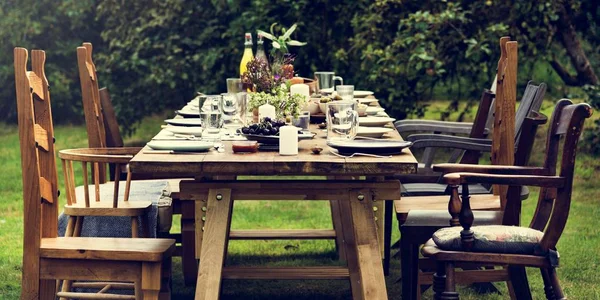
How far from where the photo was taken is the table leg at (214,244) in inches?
132

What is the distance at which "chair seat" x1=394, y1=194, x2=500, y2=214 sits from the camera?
420 cm

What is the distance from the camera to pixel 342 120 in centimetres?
371

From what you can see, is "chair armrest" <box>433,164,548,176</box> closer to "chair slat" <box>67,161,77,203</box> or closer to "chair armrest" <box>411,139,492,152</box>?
"chair armrest" <box>411,139,492,152</box>

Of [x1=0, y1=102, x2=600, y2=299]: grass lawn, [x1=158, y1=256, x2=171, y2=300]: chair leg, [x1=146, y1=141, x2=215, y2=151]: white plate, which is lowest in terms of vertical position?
[x1=0, y1=102, x2=600, y2=299]: grass lawn

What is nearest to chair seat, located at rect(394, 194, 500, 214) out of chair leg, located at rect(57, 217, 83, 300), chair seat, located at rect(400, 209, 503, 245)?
chair seat, located at rect(400, 209, 503, 245)

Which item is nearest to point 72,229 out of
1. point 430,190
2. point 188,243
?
point 188,243

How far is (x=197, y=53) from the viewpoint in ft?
30.1

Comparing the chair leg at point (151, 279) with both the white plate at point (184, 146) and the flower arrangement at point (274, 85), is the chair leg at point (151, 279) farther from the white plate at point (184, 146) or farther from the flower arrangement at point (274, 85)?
the flower arrangement at point (274, 85)

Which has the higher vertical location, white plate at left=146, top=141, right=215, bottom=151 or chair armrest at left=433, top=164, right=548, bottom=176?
white plate at left=146, top=141, right=215, bottom=151

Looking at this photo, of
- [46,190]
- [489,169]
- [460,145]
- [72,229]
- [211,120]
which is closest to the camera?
[46,190]

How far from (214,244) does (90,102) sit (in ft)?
4.90

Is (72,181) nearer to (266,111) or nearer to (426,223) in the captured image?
(266,111)

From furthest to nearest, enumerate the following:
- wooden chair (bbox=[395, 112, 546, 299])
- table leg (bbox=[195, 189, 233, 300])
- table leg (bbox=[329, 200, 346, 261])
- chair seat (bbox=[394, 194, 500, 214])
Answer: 1. table leg (bbox=[329, 200, 346, 261])
2. chair seat (bbox=[394, 194, 500, 214])
3. wooden chair (bbox=[395, 112, 546, 299])
4. table leg (bbox=[195, 189, 233, 300])

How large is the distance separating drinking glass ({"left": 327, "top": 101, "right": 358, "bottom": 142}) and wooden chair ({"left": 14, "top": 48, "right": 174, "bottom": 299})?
748mm
